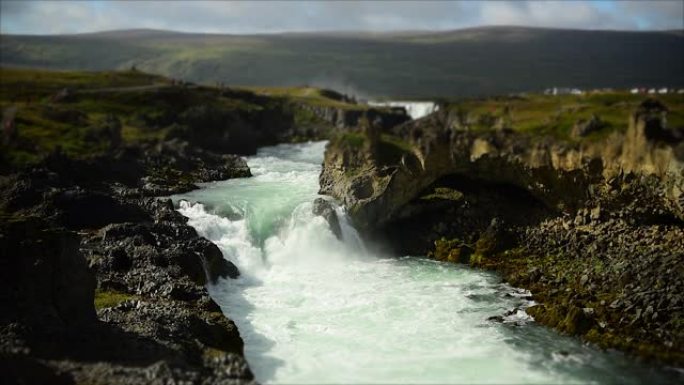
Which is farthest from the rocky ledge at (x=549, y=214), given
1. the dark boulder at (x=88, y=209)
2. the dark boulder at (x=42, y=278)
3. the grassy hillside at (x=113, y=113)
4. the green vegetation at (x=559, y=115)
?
the grassy hillside at (x=113, y=113)

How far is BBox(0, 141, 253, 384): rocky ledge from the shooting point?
1184 inches

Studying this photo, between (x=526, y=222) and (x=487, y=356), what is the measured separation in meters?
25.0

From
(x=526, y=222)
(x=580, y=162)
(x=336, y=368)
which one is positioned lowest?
(x=336, y=368)

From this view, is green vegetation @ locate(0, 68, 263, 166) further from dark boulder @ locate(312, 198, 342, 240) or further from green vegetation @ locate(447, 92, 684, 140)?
green vegetation @ locate(447, 92, 684, 140)

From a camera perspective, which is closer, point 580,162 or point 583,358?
point 583,358

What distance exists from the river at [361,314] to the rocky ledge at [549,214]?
8.77 ft

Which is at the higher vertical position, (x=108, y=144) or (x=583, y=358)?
(x=108, y=144)

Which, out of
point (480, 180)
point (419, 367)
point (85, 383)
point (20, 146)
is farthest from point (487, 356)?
point (20, 146)

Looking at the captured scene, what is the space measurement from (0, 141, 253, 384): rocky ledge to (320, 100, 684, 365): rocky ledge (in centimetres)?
1754

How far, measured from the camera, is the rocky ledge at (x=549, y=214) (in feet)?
146

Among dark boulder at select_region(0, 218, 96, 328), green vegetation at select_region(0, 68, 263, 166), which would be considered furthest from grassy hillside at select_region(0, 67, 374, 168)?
dark boulder at select_region(0, 218, 96, 328)

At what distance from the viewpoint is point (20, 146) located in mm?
87062

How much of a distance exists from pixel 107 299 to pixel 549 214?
37.4 meters

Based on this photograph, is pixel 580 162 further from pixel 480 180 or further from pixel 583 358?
pixel 583 358
